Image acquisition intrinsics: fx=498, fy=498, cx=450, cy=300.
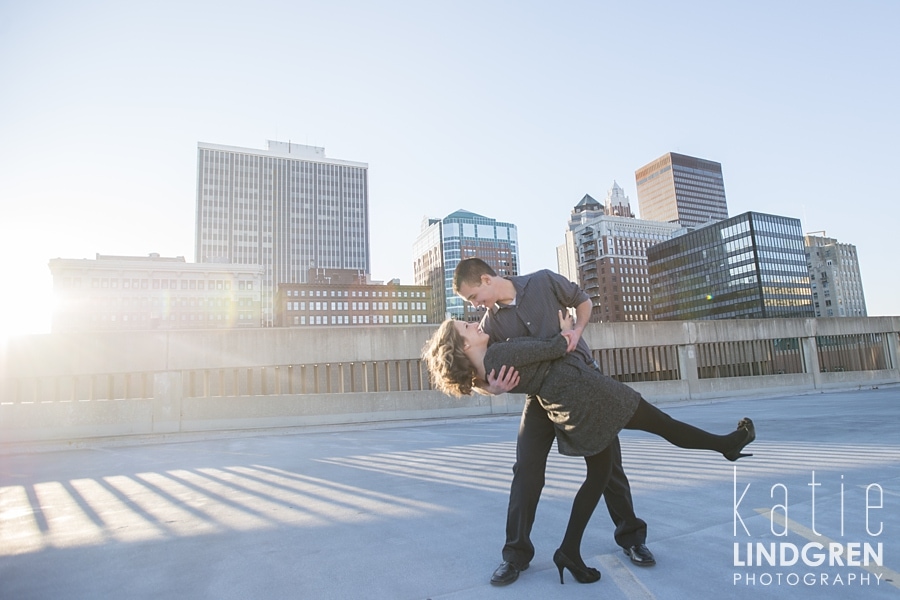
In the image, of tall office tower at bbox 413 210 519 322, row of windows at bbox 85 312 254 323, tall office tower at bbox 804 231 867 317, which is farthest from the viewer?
tall office tower at bbox 413 210 519 322

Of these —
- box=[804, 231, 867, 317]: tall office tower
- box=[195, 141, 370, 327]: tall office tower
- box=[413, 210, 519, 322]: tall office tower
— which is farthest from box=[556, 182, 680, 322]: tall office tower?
box=[195, 141, 370, 327]: tall office tower

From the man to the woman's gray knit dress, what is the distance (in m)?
0.09

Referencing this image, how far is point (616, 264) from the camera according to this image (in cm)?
15150

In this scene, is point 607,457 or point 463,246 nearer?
point 607,457

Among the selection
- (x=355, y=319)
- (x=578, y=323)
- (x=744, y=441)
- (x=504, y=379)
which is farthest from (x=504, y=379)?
(x=355, y=319)

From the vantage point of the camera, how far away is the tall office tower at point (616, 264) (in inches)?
5940

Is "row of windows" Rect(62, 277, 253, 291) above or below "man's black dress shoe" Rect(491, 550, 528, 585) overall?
above

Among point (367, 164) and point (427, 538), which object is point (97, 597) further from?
point (367, 164)

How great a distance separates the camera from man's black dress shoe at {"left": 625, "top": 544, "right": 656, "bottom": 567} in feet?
8.50

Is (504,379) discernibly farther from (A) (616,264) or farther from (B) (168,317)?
(A) (616,264)

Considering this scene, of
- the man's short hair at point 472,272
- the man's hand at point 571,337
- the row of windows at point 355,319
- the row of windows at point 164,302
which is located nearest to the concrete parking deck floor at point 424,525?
the man's hand at point 571,337

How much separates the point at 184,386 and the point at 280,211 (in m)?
143

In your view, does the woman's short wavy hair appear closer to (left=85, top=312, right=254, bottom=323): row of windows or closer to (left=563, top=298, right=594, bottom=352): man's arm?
(left=563, top=298, right=594, bottom=352): man's arm

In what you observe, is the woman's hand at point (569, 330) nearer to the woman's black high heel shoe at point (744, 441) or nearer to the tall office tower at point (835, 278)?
the woman's black high heel shoe at point (744, 441)
